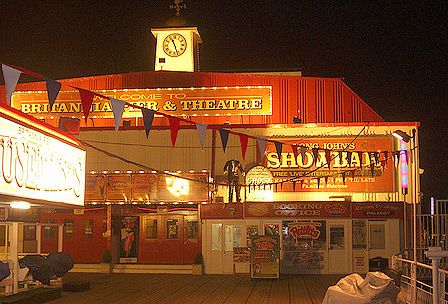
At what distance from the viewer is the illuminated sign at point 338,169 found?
2497cm

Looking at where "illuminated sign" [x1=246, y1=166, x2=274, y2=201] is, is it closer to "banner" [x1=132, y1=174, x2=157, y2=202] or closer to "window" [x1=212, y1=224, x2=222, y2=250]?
"window" [x1=212, y1=224, x2=222, y2=250]

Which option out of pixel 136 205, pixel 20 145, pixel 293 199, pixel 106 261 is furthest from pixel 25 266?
pixel 293 199

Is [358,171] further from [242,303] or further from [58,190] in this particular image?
[58,190]

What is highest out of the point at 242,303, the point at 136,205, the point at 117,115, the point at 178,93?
the point at 178,93

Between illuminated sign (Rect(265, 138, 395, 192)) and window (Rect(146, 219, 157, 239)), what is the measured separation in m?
5.90

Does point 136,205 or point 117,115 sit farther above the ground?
point 117,115

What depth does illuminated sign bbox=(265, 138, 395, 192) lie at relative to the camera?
24969mm

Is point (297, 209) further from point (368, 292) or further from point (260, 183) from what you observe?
point (368, 292)

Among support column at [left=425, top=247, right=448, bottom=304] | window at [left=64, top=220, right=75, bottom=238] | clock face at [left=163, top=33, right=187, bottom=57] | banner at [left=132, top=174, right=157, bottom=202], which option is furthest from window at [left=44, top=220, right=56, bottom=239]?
support column at [left=425, top=247, right=448, bottom=304]

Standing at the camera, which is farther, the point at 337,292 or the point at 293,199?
the point at 293,199

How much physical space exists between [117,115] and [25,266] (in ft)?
20.4

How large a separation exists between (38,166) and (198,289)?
26.9 feet

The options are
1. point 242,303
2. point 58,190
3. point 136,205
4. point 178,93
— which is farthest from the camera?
point 178,93

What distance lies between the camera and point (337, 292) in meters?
12.2
